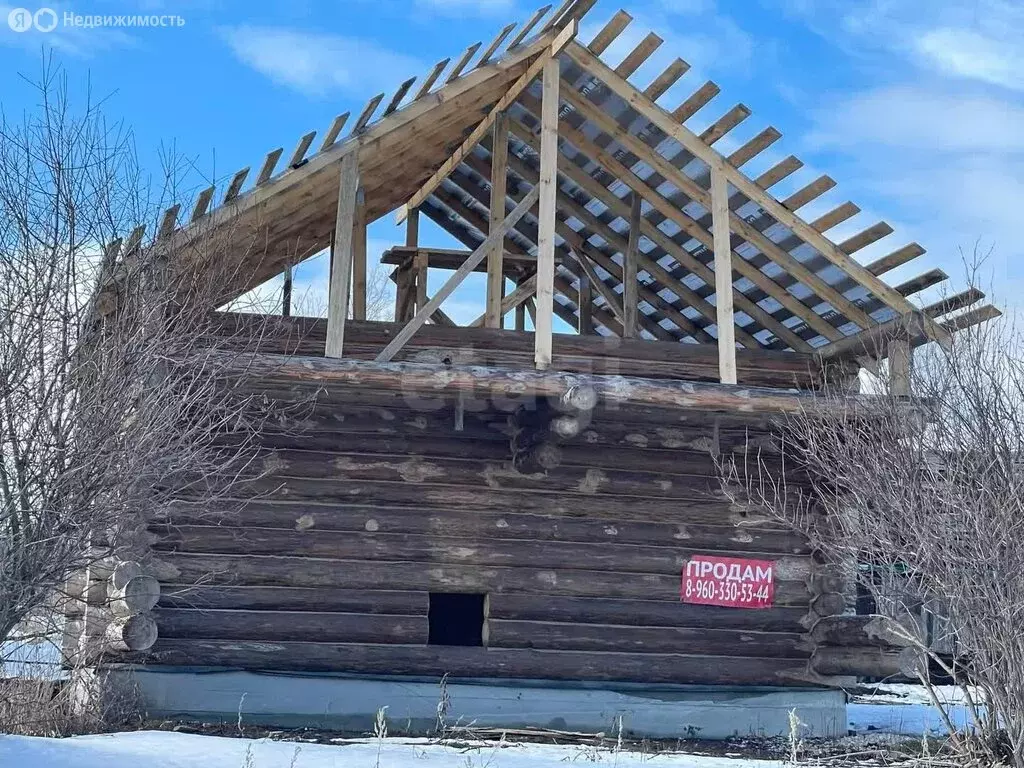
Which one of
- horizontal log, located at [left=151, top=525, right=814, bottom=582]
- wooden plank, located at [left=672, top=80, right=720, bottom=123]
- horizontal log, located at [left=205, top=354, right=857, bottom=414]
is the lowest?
horizontal log, located at [left=151, top=525, right=814, bottom=582]

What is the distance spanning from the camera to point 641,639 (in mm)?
12711

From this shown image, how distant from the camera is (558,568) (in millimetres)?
12578

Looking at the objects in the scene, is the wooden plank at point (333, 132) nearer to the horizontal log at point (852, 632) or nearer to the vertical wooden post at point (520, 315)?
the vertical wooden post at point (520, 315)

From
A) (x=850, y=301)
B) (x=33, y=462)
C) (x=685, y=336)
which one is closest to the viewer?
(x=33, y=462)

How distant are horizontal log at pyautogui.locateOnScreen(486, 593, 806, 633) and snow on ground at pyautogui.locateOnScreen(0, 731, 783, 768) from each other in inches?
62.2

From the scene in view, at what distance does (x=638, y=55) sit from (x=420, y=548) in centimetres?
526

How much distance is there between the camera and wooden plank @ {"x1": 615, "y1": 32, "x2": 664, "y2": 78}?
11516mm

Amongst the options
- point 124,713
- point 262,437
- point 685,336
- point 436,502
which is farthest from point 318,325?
point 685,336

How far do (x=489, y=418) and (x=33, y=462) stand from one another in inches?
193

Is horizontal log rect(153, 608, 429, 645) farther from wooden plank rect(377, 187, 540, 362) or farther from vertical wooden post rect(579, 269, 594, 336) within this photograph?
vertical wooden post rect(579, 269, 594, 336)

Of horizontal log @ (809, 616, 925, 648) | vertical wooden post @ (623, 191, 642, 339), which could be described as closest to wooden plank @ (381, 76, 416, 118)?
vertical wooden post @ (623, 191, 642, 339)

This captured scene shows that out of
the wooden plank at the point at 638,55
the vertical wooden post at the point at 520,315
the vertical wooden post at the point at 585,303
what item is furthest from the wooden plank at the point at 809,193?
the vertical wooden post at the point at 520,315

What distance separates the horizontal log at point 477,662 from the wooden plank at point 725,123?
17.4 feet

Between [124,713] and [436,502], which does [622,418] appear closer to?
[436,502]
